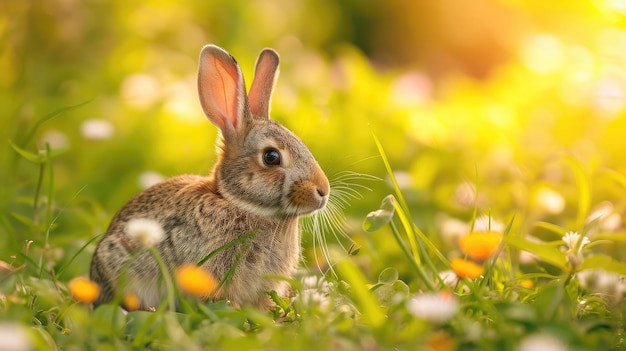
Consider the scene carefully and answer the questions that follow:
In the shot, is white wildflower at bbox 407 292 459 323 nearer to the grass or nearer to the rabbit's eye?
the grass

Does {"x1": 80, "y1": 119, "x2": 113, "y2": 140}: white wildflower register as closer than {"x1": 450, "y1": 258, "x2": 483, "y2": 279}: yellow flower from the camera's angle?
No

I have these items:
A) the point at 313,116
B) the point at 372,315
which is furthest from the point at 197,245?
the point at 313,116

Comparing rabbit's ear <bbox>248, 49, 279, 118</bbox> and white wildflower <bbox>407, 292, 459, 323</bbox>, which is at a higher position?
rabbit's ear <bbox>248, 49, 279, 118</bbox>

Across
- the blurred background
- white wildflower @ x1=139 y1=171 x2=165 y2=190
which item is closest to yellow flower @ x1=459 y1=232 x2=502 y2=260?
the blurred background

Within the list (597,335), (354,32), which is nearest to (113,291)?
(597,335)

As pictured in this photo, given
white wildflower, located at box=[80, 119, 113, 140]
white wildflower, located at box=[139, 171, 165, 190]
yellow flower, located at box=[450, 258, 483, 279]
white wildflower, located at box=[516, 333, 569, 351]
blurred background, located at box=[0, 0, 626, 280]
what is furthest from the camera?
white wildflower, located at box=[80, 119, 113, 140]

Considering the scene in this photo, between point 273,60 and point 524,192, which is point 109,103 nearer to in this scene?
point 273,60
